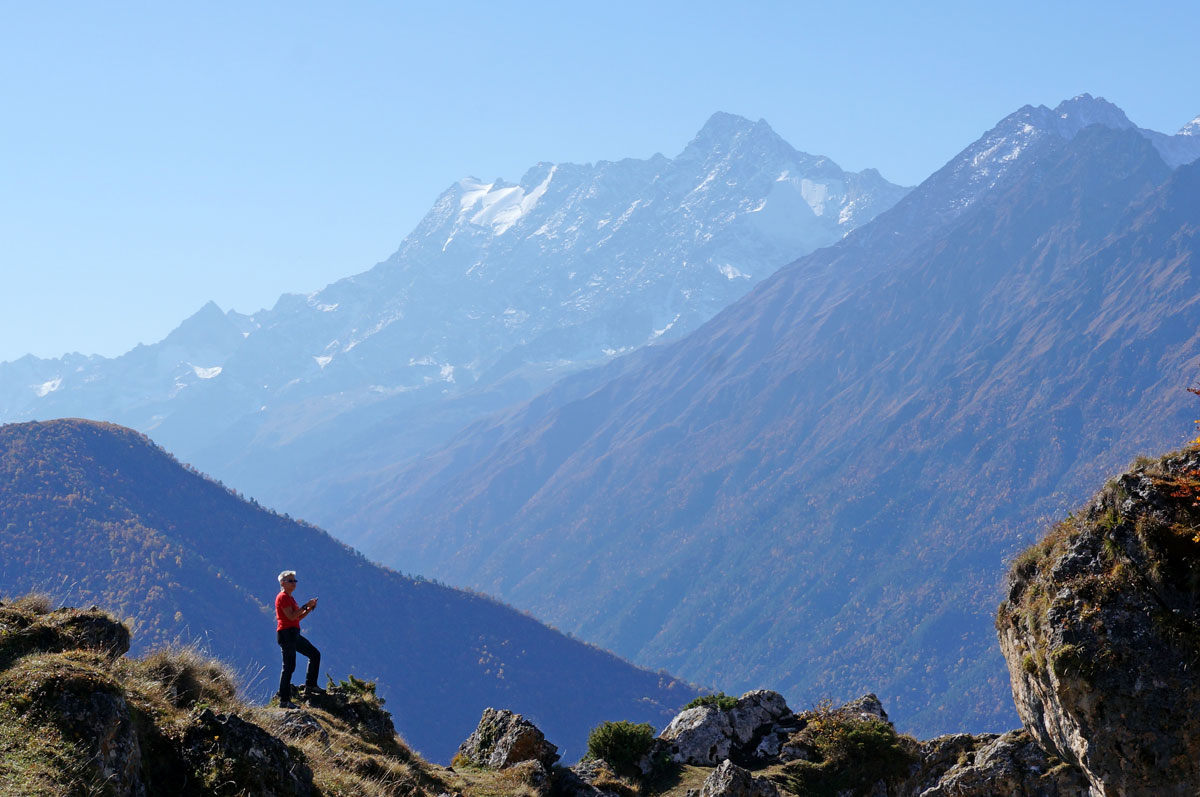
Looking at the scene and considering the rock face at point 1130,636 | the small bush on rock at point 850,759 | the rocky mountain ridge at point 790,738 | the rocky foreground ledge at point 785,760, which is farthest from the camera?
the small bush on rock at point 850,759

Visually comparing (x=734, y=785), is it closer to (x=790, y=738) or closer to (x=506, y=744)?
(x=790, y=738)

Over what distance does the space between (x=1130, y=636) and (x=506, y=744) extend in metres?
13.5

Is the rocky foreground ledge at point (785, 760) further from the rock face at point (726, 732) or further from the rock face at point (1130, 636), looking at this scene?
the rock face at point (1130, 636)

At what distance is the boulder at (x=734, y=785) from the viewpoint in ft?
68.5

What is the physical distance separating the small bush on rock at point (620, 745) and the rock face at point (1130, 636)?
33.4ft

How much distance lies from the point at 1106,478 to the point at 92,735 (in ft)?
53.7

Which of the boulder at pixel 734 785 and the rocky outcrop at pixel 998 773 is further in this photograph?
the boulder at pixel 734 785

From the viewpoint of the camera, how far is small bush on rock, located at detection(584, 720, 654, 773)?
2514cm

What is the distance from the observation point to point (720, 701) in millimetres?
27625

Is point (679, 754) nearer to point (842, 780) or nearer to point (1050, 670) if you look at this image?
point (842, 780)

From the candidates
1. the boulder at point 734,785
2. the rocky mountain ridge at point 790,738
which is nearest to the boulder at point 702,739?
the rocky mountain ridge at point 790,738

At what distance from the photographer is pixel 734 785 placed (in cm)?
2095

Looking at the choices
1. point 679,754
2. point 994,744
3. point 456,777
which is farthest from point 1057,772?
point 456,777

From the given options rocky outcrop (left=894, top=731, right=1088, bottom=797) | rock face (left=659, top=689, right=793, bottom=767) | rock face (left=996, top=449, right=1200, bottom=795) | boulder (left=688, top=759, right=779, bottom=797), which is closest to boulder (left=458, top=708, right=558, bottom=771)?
rock face (left=659, top=689, right=793, bottom=767)
